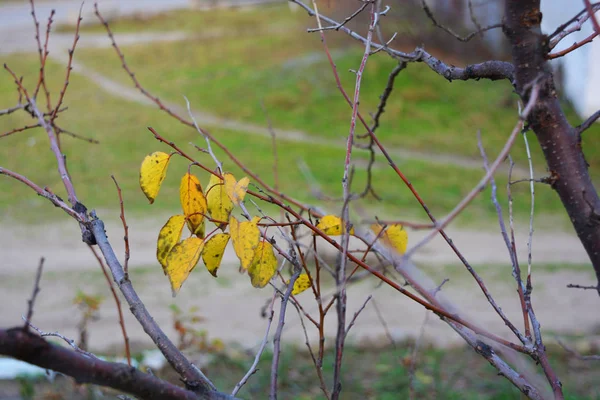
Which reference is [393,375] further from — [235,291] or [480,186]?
[480,186]

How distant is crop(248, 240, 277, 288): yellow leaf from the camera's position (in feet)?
3.04

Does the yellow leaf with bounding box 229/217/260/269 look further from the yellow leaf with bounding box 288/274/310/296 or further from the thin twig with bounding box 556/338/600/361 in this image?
the thin twig with bounding box 556/338/600/361

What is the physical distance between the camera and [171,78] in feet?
39.9

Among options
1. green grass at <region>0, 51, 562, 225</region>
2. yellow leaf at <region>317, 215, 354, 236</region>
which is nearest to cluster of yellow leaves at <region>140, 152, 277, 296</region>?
yellow leaf at <region>317, 215, 354, 236</region>

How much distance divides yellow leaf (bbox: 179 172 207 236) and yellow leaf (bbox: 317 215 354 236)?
0.61 feet

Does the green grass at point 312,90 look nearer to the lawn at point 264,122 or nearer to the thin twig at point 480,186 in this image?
the lawn at point 264,122

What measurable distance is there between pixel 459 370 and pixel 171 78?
9860 millimetres

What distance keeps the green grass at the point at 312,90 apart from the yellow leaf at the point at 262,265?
7.42m

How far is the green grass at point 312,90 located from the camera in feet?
30.9

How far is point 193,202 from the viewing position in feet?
3.26

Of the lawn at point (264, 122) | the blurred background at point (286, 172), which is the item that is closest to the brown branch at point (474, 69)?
the blurred background at point (286, 172)

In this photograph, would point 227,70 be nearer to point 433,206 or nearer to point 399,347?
point 433,206

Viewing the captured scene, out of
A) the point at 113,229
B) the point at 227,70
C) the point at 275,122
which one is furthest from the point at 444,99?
the point at 113,229

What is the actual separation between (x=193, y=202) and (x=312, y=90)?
9.97 m
